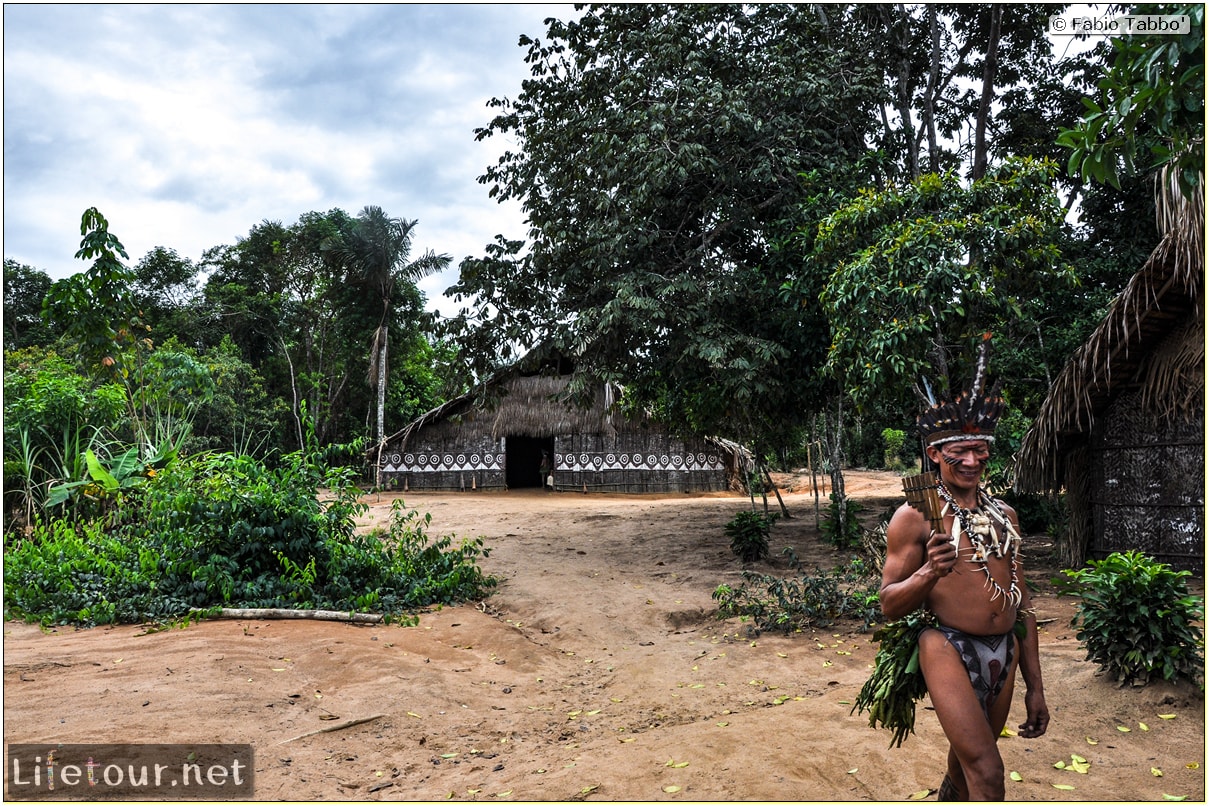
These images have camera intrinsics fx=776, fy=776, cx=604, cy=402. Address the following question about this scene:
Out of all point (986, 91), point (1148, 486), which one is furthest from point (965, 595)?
point (986, 91)

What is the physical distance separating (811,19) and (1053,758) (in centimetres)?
1089

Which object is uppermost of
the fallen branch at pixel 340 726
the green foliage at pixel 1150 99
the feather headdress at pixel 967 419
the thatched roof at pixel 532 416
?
the green foliage at pixel 1150 99

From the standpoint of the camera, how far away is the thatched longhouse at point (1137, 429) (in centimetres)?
729

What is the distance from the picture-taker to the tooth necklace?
2805mm

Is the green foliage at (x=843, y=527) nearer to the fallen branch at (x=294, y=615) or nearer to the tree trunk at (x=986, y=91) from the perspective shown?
the tree trunk at (x=986, y=91)

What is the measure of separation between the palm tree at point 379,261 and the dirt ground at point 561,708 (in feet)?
62.5

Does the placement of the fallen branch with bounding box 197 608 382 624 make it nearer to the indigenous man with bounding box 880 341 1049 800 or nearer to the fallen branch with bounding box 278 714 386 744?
the fallen branch with bounding box 278 714 386 744

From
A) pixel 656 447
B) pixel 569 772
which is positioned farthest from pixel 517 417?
pixel 569 772

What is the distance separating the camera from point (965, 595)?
280cm

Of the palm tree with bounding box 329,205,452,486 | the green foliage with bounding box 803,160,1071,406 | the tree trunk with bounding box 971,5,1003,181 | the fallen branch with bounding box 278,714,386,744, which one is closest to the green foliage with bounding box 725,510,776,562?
the green foliage with bounding box 803,160,1071,406

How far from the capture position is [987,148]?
43.2ft

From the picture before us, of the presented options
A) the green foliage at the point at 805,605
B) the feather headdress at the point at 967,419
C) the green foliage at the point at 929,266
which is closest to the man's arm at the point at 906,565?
the feather headdress at the point at 967,419

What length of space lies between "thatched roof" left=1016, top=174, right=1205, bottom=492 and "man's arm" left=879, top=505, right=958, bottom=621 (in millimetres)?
5051

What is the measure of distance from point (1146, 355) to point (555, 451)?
55.9 ft
